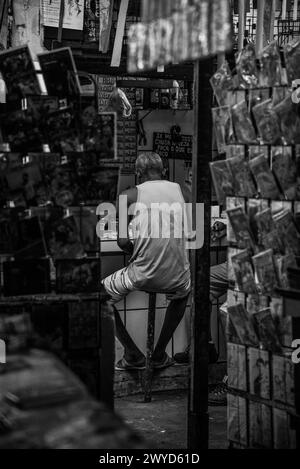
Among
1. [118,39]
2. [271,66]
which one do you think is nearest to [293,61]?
[271,66]

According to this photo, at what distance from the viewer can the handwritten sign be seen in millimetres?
9742

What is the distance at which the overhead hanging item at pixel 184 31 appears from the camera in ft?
10.3

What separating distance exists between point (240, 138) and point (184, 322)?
306cm

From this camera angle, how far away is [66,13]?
7.19 m

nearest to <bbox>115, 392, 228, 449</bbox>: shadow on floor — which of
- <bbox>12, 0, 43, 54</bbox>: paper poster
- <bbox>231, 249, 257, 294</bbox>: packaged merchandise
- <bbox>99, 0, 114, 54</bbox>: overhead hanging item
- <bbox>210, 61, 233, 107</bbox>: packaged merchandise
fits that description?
<bbox>231, 249, 257, 294</bbox>: packaged merchandise

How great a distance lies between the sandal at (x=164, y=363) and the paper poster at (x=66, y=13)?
2.87 meters

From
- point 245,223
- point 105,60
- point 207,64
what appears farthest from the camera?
point 105,60

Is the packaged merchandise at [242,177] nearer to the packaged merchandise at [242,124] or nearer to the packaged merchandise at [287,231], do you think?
the packaged merchandise at [242,124]

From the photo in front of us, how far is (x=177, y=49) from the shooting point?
10.6ft

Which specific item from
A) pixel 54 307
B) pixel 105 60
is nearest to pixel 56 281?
pixel 54 307

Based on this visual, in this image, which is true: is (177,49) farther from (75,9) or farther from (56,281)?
(75,9)

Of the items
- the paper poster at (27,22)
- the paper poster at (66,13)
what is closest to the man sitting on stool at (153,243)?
the paper poster at (66,13)

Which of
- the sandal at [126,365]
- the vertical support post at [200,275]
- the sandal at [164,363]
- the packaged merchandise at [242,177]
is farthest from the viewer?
the sandal at [164,363]

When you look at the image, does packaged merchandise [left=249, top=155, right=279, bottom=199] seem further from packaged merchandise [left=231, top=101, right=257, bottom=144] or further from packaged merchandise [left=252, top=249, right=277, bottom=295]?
packaged merchandise [left=252, top=249, right=277, bottom=295]
